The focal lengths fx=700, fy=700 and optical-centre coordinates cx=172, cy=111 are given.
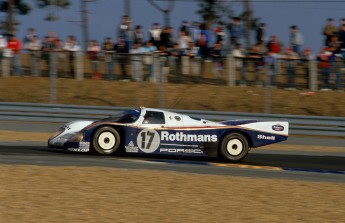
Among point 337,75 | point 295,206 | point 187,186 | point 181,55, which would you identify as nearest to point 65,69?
point 181,55

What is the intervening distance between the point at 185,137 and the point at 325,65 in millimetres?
6347

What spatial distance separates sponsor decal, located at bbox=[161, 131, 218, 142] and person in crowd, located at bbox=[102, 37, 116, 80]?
21.5 ft

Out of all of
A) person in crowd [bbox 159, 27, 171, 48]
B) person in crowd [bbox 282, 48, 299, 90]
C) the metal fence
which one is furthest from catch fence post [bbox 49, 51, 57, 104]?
person in crowd [bbox 282, 48, 299, 90]

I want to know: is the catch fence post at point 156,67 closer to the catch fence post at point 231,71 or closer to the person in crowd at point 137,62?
the person in crowd at point 137,62

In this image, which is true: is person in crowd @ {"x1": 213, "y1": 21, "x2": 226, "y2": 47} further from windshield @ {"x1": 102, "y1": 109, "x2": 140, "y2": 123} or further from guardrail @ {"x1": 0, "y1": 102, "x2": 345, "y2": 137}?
windshield @ {"x1": 102, "y1": 109, "x2": 140, "y2": 123}

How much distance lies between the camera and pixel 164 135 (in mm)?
12633

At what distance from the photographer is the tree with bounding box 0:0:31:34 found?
24.0m

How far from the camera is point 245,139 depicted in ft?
42.2

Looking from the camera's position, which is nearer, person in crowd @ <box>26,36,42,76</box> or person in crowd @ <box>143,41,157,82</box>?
person in crowd @ <box>143,41,157,82</box>

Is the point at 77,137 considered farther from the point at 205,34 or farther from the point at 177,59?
the point at 205,34

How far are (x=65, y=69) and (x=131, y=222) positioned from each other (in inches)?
510

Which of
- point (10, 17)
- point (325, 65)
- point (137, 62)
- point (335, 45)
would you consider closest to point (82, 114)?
point (137, 62)

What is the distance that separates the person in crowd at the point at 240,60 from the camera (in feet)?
59.8

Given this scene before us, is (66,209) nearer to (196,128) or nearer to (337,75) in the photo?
(196,128)
